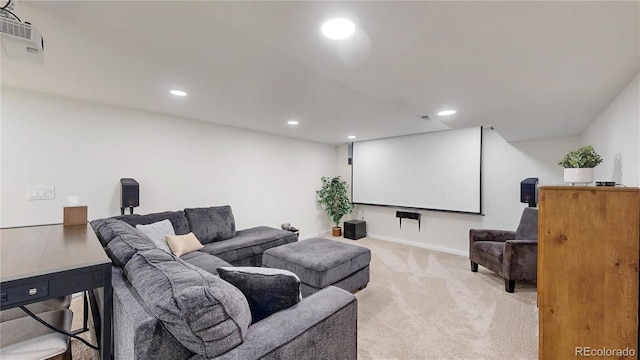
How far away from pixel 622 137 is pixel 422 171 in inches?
114

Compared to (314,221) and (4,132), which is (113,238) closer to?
(4,132)

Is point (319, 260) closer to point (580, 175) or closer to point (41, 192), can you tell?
point (580, 175)

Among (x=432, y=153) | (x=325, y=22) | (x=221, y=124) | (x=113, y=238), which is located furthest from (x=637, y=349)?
(x=221, y=124)

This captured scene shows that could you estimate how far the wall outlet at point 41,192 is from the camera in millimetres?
2664

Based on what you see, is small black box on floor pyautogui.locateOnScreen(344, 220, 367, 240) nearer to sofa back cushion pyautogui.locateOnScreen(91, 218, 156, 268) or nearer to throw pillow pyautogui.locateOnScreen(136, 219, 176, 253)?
throw pillow pyautogui.locateOnScreen(136, 219, 176, 253)

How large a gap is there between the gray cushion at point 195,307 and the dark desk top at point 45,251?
14.5 inches

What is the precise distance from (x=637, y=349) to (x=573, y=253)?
0.57 metres

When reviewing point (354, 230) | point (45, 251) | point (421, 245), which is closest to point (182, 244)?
point (45, 251)

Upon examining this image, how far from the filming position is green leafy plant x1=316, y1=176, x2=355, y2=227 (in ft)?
19.4

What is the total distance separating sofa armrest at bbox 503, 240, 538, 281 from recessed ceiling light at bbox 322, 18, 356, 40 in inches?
119

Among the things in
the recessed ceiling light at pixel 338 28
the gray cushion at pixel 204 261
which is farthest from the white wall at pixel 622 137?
the gray cushion at pixel 204 261

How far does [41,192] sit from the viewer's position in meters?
2.72

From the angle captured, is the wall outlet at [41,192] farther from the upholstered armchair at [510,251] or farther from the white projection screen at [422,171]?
the upholstered armchair at [510,251]

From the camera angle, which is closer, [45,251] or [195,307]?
[195,307]
